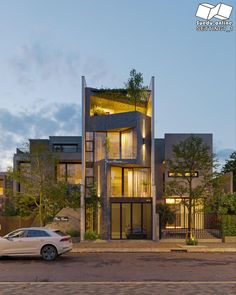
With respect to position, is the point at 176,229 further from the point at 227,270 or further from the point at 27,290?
the point at 27,290

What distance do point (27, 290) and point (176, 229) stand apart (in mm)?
26153

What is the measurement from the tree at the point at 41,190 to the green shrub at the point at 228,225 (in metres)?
9.41

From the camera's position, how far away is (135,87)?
127 feet

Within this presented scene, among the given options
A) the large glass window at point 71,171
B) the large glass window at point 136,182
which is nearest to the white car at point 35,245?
the large glass window at point 136,182

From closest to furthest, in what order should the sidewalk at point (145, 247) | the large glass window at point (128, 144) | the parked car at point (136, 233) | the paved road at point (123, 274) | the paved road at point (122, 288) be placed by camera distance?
the paved road at point (122, 288)
the paved road at point (123, 274)
the sidewalk at point (145, 247)
the parked car at point (136, 233)
the large glass window at point (128, 144)

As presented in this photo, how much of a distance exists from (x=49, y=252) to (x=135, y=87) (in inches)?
748

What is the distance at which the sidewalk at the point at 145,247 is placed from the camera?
27.4m

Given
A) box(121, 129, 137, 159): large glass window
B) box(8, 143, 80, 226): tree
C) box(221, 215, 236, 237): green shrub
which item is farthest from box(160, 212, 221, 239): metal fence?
box(8, 143, 80, 226): tree

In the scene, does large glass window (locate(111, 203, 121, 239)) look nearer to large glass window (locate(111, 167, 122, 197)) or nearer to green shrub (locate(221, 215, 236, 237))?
large glass window (locate(111, 167, 122, 197))

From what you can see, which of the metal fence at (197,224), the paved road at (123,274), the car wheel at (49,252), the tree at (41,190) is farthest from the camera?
the metal fence at (197,224)

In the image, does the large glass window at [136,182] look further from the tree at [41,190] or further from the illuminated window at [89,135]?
the tree at [41,190]

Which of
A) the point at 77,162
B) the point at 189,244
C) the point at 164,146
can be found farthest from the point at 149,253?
the point at 77,162

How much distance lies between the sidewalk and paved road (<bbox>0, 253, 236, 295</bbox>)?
1.90m

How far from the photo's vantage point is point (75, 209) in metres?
34.4
